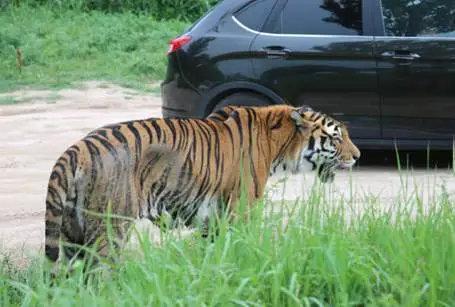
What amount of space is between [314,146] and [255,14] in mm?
3368

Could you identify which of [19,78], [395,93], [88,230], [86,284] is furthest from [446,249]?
[19,78]

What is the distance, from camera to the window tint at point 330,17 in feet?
29.8

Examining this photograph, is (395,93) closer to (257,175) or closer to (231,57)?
(231,57)

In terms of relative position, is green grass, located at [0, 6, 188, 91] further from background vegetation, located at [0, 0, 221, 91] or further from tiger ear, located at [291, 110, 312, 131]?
tiger ear, located at [291, 110, 312, 131]

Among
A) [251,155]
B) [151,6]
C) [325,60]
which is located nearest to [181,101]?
[325,60]

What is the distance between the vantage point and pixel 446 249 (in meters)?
4.05

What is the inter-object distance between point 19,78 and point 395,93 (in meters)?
10.0

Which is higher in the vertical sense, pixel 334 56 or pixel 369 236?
pixel 334 56

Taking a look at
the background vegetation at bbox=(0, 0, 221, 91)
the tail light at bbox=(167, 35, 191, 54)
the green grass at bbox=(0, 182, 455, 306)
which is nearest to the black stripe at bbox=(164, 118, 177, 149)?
the green grass at bbox=(0, 182, 455, 306)

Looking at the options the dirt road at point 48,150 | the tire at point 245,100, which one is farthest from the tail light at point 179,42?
the dirt road at point 48,150

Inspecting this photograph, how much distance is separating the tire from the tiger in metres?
2.90

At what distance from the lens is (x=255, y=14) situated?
9.24 m

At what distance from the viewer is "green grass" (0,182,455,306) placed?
378 centimetres

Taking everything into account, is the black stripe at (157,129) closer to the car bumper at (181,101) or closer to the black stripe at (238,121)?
the black stripe at (238,121)
